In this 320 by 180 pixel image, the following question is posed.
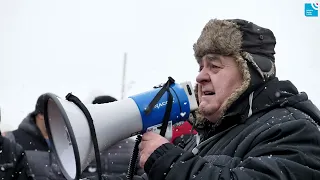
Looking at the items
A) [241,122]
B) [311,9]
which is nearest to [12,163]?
[241,122]

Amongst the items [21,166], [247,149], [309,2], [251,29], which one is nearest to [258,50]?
[251,29]

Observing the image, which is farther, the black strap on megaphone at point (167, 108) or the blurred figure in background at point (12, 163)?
the blurred figure in background at point (12, 163)

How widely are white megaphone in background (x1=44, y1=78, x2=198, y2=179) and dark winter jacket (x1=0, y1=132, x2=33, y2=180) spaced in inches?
46.3

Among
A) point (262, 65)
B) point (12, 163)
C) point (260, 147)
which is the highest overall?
point (262, 65)

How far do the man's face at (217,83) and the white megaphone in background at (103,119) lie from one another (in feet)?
0.22

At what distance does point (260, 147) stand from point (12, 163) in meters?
1.93

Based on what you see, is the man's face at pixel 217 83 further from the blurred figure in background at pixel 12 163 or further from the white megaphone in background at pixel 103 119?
the blurred figure in background at pixel 12 163

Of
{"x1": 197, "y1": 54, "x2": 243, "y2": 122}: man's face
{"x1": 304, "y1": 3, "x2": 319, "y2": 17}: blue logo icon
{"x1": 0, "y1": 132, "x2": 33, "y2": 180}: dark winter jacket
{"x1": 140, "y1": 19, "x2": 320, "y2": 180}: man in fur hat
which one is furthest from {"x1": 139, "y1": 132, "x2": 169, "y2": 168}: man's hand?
{"x1": 304, "y1": 3, "x2": 319, "y2": 17}: blue logo icon

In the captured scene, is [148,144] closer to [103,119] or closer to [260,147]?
[103,119]

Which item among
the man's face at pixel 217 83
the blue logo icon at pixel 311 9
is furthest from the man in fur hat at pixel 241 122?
the blue logo icon at pixel 311 9

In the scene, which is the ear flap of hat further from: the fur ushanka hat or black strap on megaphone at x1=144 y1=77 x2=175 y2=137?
black strap on megaphone at x1=144 y1=77 x2=175 y2=137

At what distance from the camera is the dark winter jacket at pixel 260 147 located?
171 cm

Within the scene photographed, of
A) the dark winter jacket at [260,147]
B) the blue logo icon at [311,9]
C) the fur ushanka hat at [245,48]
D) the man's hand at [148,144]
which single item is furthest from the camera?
the blue logo icon at [311,9]

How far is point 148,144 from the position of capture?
189 cm
